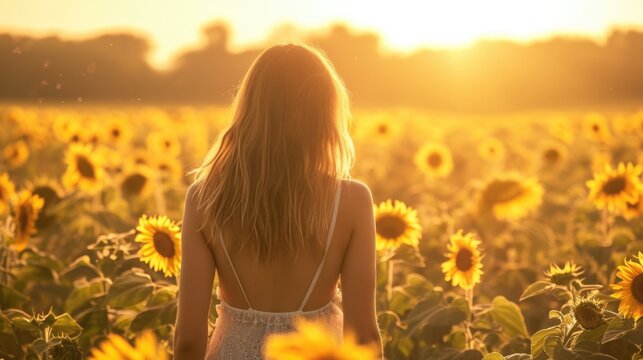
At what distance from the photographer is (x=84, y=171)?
20.0ft

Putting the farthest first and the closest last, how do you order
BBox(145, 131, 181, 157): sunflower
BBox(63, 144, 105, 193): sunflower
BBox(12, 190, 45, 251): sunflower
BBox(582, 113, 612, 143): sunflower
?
1. BBox(582, 113, 612, 143): sunflower
2. BBox(145, 131, 181, 157): sunflower
3. BBox(63, 144, 105, 193): sunflower
4. BBox(12, 190, 45, 251): sunflower

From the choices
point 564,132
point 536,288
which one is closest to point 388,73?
point 564,132

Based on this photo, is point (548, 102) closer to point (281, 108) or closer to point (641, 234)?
point (641, 234)

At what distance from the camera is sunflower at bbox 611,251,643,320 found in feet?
9.36

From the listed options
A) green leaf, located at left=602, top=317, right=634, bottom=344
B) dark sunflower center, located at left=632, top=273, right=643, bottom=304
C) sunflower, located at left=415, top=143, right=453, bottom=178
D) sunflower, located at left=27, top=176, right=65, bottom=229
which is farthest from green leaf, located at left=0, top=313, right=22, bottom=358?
sunflower, located at left=415, top=143, right=453, bottom=178

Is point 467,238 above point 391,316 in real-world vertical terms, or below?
above

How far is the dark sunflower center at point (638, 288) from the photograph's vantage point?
9.39 ft

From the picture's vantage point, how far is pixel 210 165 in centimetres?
262

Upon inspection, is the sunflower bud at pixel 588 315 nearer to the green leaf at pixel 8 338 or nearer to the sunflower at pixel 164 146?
the green leaf at pixel 8 338

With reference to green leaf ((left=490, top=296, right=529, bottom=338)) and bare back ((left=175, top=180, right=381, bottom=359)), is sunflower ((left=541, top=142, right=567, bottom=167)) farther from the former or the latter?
bare back ((left=175, top=180, right=381, bottom=359))

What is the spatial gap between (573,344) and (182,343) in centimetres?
135

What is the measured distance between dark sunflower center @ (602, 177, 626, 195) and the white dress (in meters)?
2.80

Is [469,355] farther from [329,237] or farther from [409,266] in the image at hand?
[409,266]

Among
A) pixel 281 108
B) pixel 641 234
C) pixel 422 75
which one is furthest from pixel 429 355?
pixel 422 75
